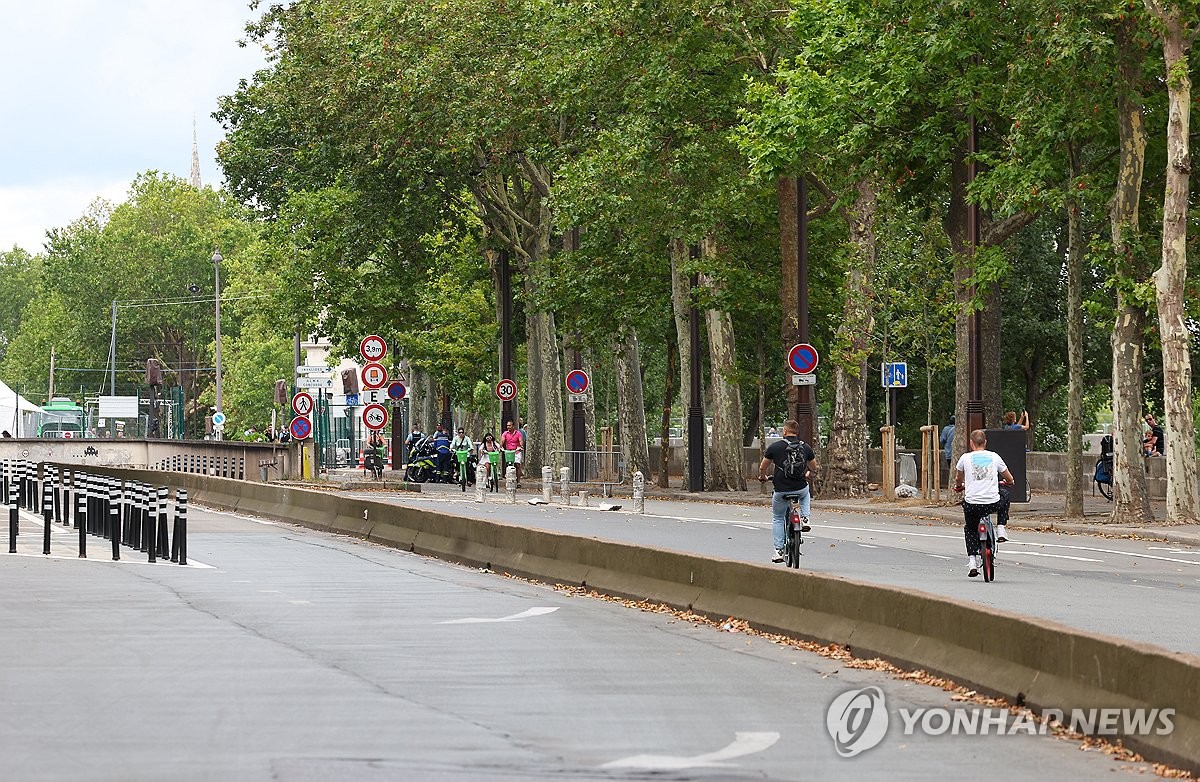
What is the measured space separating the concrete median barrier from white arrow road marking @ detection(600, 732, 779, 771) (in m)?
1.81

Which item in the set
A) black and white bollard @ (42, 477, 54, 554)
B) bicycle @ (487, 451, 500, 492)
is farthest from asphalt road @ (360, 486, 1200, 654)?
bicycle @ (487, 451, 500, 492)

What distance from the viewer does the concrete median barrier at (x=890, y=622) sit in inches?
404

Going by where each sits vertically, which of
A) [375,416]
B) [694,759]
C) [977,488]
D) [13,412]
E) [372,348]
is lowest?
[694,759]

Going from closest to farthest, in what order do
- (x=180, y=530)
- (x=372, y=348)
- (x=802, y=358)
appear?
(x=180, y=530), (x=802, y=358), (x=372, y=348)

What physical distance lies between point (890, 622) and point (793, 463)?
8.84m

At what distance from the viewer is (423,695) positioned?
12.4 metres

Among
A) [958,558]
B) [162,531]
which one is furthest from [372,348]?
[958,558]

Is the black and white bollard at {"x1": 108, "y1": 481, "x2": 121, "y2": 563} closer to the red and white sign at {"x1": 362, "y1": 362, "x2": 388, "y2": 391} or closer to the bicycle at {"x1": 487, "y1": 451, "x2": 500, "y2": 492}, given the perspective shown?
the red and white sign at {"x1": 362, "y1": 362, "x2": 388, "y2": 391}

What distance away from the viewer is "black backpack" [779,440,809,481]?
23172mm

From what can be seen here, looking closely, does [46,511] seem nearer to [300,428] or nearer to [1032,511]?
[1032,511]

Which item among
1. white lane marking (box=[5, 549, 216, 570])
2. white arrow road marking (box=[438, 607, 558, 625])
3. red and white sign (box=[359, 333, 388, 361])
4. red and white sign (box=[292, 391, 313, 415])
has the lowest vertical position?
white arrow road marking (box=[438, 607, 558, 625])

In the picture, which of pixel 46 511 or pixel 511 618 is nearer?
pixel 511 618

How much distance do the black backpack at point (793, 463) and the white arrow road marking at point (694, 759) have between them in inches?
496

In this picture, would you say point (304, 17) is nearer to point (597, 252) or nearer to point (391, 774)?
point (597, 252)
